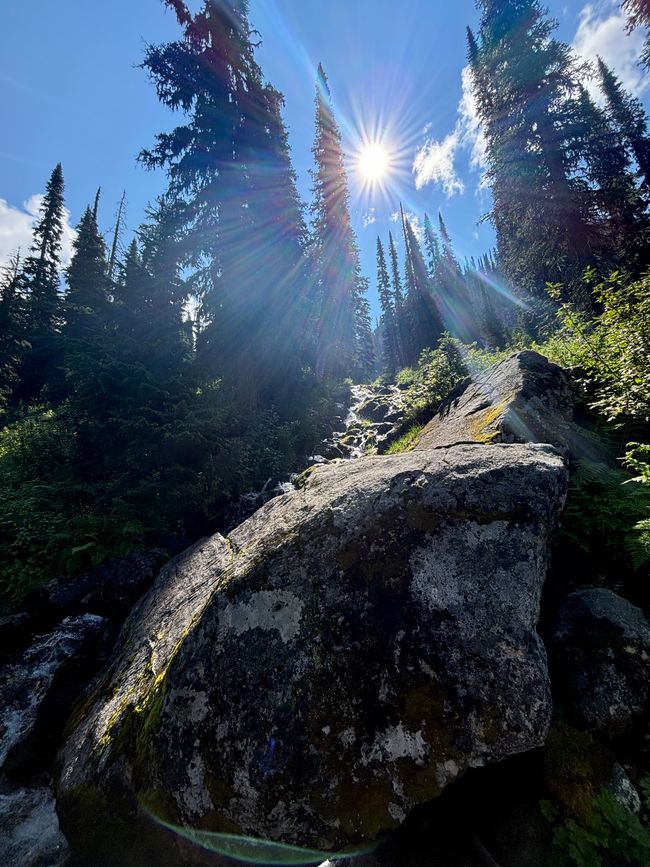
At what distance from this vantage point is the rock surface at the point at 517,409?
5234 millimetres

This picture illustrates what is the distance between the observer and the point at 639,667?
2.98 metres

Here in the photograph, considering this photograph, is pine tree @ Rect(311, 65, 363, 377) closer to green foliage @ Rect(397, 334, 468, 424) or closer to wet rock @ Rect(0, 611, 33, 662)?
green foliage @ Rect(397, 334, 468, 424)

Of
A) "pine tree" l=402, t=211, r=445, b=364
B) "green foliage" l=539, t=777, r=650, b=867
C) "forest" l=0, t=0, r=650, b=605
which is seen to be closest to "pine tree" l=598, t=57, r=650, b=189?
"forest" l=0, t=0, r=650, b=605

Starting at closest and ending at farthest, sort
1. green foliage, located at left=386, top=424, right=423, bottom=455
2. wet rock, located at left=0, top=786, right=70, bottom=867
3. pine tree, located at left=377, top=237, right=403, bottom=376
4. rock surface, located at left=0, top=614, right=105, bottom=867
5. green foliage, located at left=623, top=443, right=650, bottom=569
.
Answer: wet rock, located at left=0, top=786, right=70, bottom=867 → rock surface, located at left=0, top=614, right=105, bottom=867 → green foliage, located at left=623, top=443, right=650, bottom=569 → green foliage, located at left=386, top=424, right=423, bottom=455 → pine tree, located at left=377, top=237, right=403, bottom=376

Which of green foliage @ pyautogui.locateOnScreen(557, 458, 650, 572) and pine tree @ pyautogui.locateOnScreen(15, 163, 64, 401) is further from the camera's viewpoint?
pine tree @ pyautogui.locateOnScreen(15, 163, 64, 401)

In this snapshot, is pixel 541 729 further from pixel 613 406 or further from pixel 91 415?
pixel 91 415

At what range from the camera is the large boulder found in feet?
7.82

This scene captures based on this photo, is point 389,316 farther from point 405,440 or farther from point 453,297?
point 405,440

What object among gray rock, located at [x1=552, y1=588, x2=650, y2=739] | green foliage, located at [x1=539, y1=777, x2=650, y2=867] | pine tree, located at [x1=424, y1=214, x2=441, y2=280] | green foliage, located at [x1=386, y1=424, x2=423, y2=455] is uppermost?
pine tree, located at [x1=424, y1=214, x2=441, y2=280]

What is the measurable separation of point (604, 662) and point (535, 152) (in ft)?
65.3

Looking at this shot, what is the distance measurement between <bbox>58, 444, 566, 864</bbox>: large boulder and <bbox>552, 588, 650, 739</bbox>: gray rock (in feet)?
2.99

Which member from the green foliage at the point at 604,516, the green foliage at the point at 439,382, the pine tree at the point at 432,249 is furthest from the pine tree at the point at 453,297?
the green foliage at the point at 604,516

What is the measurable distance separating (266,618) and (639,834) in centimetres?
280

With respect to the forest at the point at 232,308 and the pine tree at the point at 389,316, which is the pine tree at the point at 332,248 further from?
the pine tree at the point at 389,316
